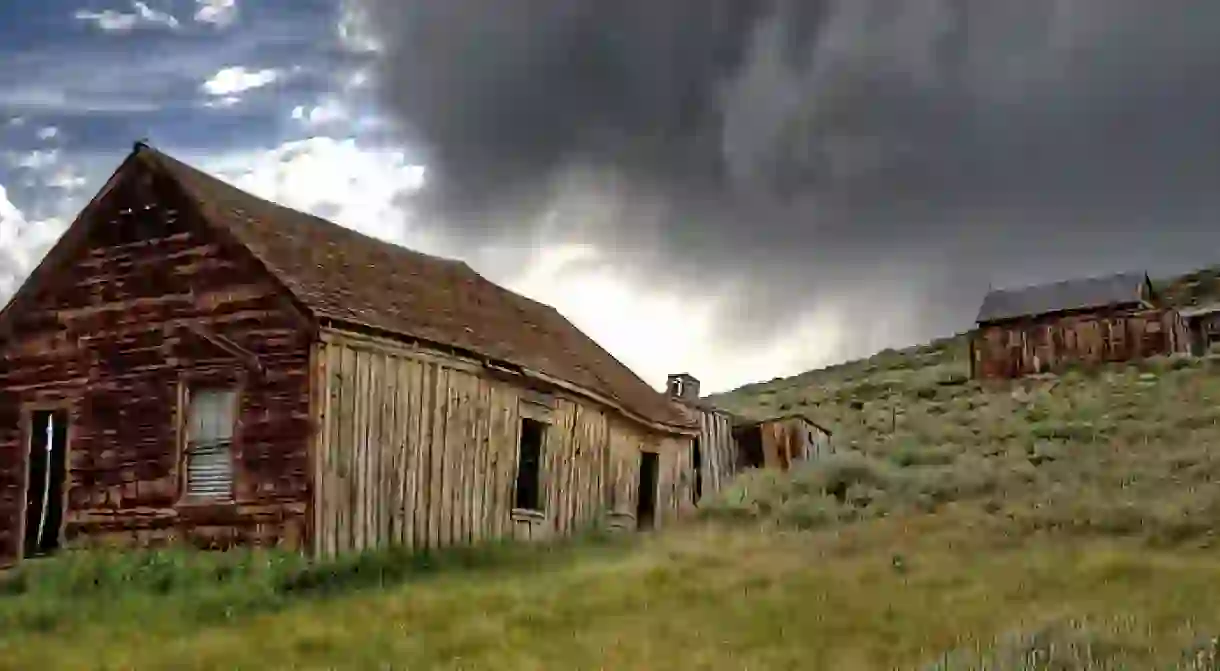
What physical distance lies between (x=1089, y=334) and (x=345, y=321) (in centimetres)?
3119

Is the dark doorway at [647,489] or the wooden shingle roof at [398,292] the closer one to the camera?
the wooden shingle roof at [398,292]

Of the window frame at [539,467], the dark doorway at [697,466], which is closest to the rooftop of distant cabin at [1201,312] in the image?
the dark doorway at [697,466]

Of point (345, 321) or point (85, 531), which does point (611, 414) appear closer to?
point (345, 321)

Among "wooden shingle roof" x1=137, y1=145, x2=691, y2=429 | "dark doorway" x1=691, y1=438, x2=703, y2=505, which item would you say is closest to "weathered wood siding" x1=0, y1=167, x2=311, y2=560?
"wooden shingle roof" x1=137, y1=145, x2=691, y2=429

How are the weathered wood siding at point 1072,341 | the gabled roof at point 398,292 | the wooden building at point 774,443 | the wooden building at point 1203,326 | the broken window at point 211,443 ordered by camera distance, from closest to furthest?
1. the broken window at point 211,443
2. the gabled roof at point 398,292
3. the wooden building at point 774,443
4. the weathered wood siding at point 1072,341
5. the wooden building at point 1203,326

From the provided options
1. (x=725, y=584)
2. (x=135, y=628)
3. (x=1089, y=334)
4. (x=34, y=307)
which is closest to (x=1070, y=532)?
(x=725, y=584)

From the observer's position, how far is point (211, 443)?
54.0 feet

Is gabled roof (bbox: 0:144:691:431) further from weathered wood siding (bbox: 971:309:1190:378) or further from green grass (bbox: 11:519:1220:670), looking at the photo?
weathered wood siding (bbox: 971:309:1190:378)

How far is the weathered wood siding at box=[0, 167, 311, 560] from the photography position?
1598 centimetres

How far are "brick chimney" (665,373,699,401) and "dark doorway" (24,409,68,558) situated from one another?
13910 mm

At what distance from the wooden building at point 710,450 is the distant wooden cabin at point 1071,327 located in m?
17.8

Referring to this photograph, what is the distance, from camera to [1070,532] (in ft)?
56.1

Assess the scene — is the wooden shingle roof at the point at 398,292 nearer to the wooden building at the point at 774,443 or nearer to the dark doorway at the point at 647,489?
the dark doorway at the point at 647,489

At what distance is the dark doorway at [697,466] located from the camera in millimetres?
25602
